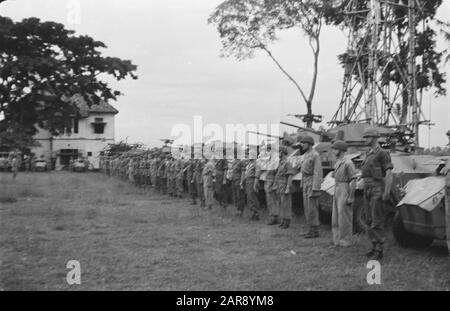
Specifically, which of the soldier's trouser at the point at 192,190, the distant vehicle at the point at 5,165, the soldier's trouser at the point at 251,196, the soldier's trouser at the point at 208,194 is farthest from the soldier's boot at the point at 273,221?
the distant vehicle at the point at 5,165

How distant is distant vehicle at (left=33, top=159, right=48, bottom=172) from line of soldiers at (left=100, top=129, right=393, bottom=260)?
27919 mm

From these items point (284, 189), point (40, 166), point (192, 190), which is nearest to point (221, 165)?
point (192, 190)

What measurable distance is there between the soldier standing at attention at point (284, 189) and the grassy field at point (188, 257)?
33 centimetres

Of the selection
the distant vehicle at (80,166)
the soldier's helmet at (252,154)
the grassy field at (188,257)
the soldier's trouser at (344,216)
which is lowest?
the grassy field at (188,257)

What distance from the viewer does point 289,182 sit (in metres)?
11.2

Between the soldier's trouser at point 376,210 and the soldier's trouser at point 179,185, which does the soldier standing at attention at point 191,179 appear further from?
the soldier's trouser at point 376,210

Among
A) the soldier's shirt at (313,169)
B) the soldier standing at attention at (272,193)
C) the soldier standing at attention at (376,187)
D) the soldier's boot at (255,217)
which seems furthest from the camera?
the soldier's boot at (255,217)

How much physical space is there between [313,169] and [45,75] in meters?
8.41

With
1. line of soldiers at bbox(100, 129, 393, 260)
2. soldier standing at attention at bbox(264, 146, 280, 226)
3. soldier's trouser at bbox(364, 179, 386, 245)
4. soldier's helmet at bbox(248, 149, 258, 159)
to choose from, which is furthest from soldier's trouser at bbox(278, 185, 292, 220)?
soldier's trouser at bbox(364, 179, 386, 245)

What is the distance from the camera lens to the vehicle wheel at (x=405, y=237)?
346 inches

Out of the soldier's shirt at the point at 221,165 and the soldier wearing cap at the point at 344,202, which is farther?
the soldier's shirt at the point at 221,165

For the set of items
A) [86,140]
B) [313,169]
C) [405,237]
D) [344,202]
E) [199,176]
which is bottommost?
[405,237]

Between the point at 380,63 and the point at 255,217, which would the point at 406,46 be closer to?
the point at 380,63
